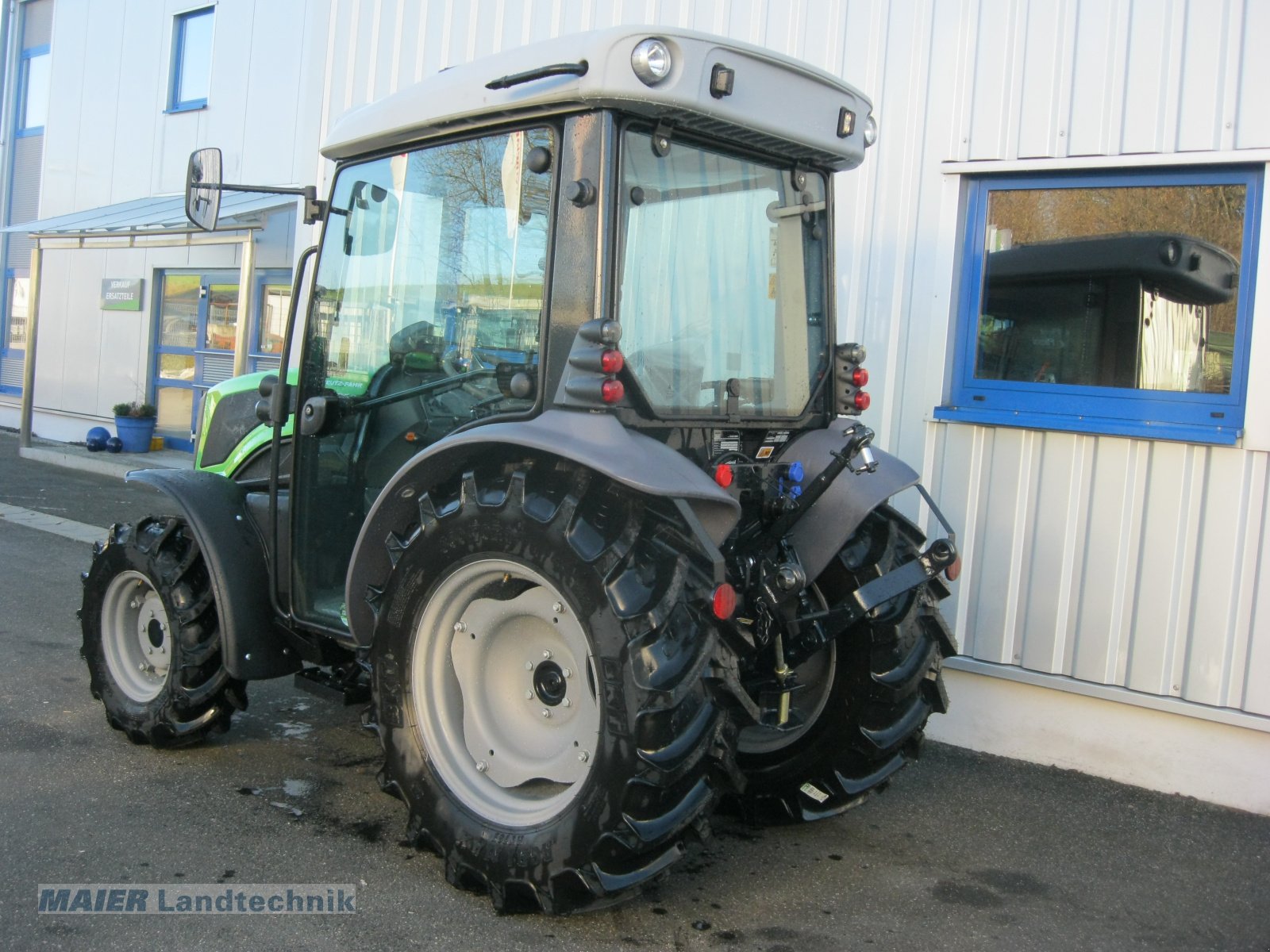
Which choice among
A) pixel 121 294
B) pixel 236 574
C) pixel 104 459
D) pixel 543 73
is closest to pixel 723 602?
pixel 543 73

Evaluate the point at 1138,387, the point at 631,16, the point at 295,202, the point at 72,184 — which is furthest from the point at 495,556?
the point at 72,184

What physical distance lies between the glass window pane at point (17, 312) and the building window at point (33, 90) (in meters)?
2.22

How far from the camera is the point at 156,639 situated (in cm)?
461

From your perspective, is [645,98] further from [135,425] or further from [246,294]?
[135,425]

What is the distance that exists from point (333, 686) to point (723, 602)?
184cm

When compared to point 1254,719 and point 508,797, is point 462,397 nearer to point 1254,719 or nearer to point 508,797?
point 508,797

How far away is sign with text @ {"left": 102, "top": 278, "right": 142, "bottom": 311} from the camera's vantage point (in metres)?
14.0

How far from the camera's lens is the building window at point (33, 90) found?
55.4 ft

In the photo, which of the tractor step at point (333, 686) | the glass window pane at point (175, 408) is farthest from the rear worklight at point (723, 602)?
the glass window pane at point (175, 408)

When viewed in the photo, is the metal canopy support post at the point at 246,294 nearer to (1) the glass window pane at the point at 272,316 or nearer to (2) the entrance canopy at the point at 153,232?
(2) the entrance canopy at the point at 153,232

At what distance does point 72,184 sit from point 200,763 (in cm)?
1272

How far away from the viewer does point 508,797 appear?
342 centimetres

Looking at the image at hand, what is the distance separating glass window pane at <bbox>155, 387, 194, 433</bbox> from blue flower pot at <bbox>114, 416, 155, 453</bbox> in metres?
0.22

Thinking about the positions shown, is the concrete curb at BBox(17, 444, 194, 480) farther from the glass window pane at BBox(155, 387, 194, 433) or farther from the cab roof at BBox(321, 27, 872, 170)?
the cab roof at BBox(321, 27, 872, 170)
